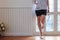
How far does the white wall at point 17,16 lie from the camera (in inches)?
177

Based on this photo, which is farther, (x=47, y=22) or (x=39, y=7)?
(x=47, y=22)

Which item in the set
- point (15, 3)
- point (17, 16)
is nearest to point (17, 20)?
point (17, 16)

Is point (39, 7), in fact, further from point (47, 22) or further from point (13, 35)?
point (13, 35)

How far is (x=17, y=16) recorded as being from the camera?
4504 mm

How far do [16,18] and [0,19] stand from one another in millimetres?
512

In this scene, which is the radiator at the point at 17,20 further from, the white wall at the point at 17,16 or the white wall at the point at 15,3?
the white wall at the point at 15,3

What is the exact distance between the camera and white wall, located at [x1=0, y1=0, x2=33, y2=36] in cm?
448

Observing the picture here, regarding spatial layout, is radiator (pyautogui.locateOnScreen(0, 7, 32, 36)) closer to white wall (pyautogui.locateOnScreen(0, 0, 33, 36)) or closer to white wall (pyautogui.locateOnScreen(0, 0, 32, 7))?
white wall (pyautogui.locateOnScreen(0, 0, 33, 36))

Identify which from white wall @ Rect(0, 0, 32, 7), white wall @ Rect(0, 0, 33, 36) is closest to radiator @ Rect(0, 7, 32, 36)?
white wall @ Rect(0, 0, 33, 36)

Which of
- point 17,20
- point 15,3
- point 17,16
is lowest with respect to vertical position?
point 17,20

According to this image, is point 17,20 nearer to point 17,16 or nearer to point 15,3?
point 17,16

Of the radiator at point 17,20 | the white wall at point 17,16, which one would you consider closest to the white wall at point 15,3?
the white wall at point 17,16

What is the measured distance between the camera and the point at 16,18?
451 cm

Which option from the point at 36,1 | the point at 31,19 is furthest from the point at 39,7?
the point at 31,19
